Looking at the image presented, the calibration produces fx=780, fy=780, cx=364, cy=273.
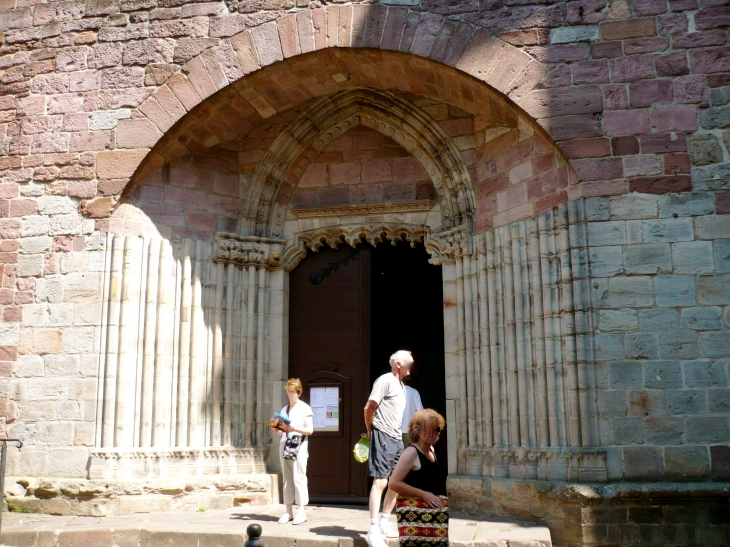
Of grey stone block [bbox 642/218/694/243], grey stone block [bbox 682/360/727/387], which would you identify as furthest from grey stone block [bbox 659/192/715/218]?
grey stone block [bbox 682/360/727/387]

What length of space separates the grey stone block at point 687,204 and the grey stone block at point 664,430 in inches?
64.5

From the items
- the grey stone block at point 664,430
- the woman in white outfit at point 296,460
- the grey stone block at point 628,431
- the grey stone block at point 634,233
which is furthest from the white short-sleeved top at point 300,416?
the grey stone block at point 634,233

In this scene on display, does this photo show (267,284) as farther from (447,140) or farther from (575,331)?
(575,331)

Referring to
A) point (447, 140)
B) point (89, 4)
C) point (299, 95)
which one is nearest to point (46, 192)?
point (89, 4)

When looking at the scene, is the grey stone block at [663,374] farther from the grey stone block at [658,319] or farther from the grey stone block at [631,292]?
the grey stone block at [631,292]

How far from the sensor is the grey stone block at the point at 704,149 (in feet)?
20.8

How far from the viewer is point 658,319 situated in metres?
6.21

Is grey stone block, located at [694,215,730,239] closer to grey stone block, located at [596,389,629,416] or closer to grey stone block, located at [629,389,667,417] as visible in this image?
grey stone block, located at [629,389,667,417]

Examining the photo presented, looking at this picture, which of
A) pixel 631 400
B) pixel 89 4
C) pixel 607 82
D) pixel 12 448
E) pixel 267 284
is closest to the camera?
pixel 631 400

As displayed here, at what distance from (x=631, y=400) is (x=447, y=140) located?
327cm

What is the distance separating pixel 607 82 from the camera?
663cm

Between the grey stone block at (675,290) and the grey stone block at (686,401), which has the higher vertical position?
the grey stone block at (675,290)

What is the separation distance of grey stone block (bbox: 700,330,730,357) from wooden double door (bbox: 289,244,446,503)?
3.41 m

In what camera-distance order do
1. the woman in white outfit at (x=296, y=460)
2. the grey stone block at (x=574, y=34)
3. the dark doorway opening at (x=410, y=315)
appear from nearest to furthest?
1. the woman in white outfit at (x=296, y=460)
2. the grey stone block at (x=574, y=34)
3. the dark doorway opening at (x=410, y=315)
